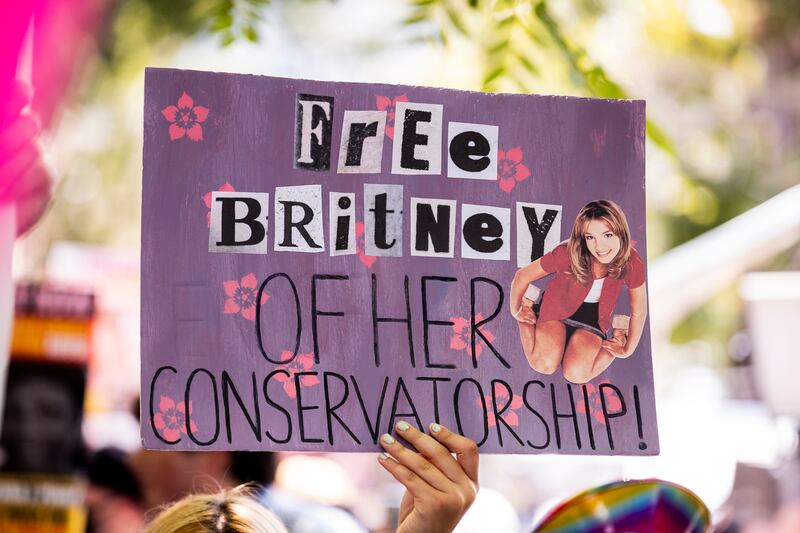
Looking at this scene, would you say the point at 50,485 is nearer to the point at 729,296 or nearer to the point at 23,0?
the point at 23,0

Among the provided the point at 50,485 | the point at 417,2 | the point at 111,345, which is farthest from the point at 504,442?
the point at 111,345

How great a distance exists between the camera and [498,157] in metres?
1.83

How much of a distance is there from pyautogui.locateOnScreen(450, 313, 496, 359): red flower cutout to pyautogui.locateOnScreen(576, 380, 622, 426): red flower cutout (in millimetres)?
198

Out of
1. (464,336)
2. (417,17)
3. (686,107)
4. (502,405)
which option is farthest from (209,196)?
(686,107)

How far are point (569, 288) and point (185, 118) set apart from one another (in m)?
0.74

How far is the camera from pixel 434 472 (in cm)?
168

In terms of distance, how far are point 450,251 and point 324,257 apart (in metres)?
0.23

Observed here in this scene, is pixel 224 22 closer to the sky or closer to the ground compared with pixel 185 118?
closer to the sky

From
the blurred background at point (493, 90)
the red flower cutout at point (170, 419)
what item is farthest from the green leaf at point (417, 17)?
the red flower cutout at point (170, 419)

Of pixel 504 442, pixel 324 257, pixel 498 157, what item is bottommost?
pixel 504 442

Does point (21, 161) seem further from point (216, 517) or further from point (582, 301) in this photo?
point (582, 301)

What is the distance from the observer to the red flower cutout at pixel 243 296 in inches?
66.8

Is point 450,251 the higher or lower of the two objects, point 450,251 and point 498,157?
the lower

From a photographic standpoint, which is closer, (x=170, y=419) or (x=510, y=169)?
(x=170, y=419)
